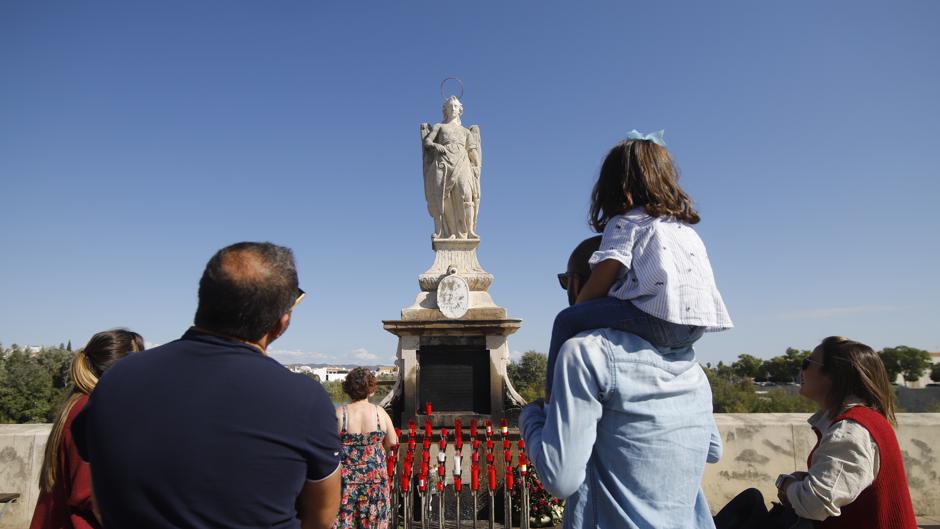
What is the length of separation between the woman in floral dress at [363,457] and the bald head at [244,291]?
2.63 m

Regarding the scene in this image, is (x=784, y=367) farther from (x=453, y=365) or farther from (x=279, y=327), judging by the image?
(x=279, y=327)

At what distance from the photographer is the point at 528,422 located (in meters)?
1.39

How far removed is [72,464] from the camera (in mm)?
2094

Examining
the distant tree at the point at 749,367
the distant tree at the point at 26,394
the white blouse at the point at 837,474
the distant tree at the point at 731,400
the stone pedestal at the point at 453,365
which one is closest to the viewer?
the white blouse at the point at 837,474

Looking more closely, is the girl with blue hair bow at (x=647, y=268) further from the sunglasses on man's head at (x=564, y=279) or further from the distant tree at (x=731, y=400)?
the distant tree at (x=731, y=400)

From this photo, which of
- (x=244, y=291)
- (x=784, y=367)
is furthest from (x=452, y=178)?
(x=784, y=367)

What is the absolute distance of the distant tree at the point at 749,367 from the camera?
3878cm

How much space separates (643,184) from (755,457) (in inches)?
195

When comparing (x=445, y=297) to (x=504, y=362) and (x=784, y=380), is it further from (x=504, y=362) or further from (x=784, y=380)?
(x=784, y=380)

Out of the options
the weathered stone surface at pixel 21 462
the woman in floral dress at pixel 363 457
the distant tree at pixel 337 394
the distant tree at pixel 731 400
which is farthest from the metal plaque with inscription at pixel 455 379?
the distant tree at pixel 731 400

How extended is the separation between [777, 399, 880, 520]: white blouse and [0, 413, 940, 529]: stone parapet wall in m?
3.66

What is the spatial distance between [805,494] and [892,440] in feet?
1.29

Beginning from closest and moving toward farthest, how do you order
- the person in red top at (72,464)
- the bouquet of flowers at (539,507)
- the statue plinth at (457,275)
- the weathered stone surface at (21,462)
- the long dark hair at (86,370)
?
the person in red top at (72,464) → the long dark hair at (86,370) → the weathered stone surface at (21,462) → the bouquet of flowers at (539,507) → the statue plinth at (457,275)

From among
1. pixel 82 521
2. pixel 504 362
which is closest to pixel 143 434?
pixel 82 521
